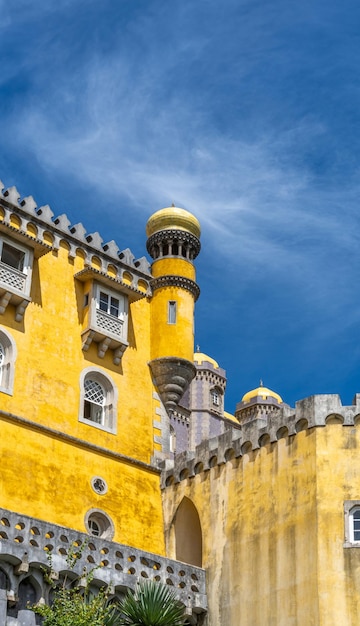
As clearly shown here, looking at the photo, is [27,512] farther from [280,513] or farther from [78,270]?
[78,270]

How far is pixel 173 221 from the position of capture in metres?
37.5

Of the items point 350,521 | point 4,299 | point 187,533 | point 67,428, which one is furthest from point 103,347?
point 350,521

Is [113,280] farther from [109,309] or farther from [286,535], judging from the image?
[286,535]

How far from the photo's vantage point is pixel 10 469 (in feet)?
96.0

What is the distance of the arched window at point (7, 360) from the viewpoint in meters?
30.9

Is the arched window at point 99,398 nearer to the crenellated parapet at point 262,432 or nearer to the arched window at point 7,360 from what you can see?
the crenellated parapet at point 262,432

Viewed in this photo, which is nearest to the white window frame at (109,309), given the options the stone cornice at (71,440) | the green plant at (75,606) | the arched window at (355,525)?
the stone cornice at (71,440)

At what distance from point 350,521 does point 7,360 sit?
1120cm

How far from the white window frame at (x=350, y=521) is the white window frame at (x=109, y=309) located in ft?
33.2

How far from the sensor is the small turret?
3566 cm

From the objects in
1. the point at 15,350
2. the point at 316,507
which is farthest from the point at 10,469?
the point at 316,507

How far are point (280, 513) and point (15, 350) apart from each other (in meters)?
9.31

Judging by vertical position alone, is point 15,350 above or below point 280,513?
above

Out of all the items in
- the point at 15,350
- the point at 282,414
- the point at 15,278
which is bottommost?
the point at 282,414
